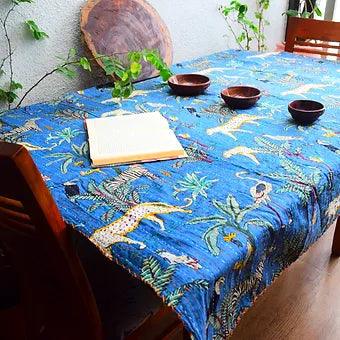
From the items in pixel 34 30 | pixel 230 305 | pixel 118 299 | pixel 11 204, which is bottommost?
pixel 118 299

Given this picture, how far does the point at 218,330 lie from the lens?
0.67 m

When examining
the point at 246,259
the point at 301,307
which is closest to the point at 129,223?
the point at 246,259

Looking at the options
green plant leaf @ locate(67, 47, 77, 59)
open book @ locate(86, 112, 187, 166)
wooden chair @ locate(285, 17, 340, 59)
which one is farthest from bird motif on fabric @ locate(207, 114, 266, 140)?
wooden chair @ locate(285, 17, 340, 59)

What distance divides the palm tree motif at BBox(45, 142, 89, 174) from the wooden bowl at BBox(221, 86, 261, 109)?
19.3 inches

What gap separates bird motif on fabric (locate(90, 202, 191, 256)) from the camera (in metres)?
0.66

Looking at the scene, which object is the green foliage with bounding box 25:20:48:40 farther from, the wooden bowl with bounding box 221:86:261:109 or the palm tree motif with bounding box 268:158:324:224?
the palm tree motif with bounding box 268:158:324:224

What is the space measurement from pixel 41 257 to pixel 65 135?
1.48 ft

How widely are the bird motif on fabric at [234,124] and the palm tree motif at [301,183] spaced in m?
0.22

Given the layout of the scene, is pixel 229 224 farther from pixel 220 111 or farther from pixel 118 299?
pixel 220 111

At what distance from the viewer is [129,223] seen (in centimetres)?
70

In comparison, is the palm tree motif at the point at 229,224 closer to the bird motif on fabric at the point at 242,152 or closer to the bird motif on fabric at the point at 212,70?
the bird motif on fabric at the point at 242,152

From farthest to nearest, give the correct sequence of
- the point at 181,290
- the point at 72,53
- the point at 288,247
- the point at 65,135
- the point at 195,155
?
the point at 72,53 → the point at 65,135 → the point at 195,155 → the point at 288,247 → the point at 181,290

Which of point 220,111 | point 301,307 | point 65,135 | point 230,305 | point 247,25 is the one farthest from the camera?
point 247,25

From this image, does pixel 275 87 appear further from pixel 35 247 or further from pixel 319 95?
pixel 35 247
